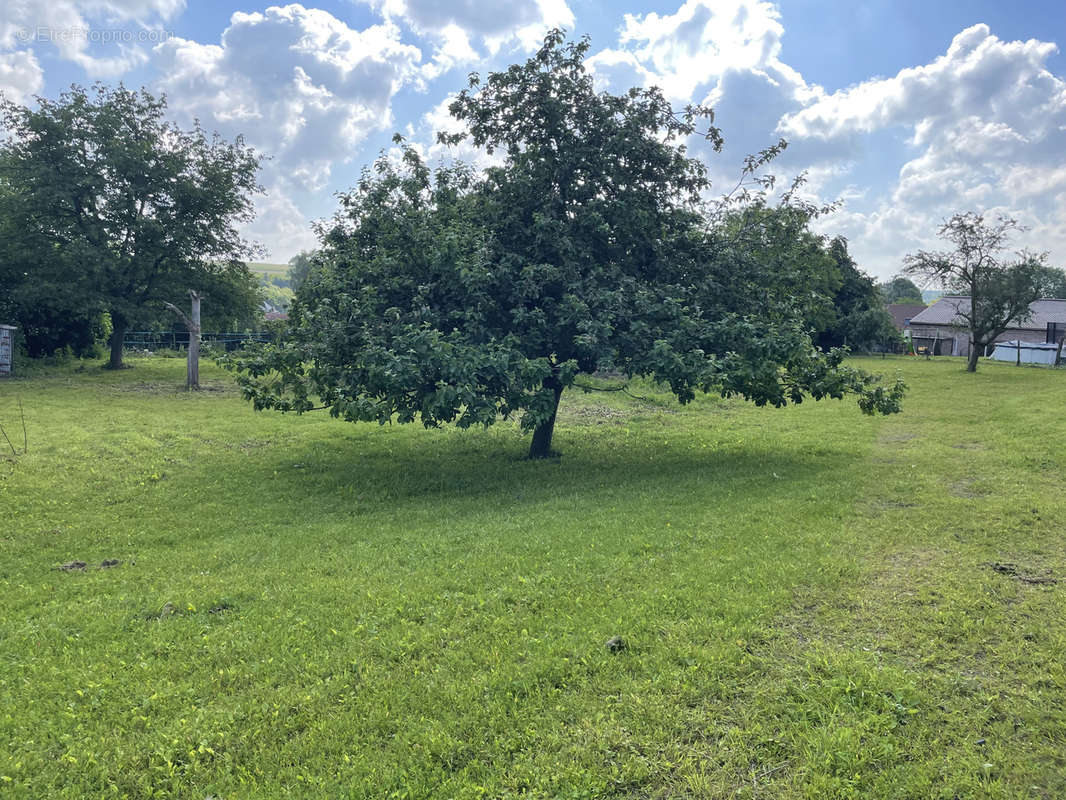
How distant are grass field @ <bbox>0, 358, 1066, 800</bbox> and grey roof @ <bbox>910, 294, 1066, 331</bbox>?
53890mm

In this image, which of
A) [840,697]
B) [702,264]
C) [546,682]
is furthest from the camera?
[702,264]

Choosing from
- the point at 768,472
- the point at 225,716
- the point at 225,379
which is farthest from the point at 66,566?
the point at 225,379

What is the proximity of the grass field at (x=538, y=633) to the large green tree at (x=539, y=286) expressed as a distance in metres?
1.75

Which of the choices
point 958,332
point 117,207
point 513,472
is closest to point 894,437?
point 513,472

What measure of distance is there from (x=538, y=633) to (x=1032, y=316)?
64.0 metres

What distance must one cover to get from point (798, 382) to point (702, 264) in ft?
9.46

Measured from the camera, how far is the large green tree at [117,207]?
2692 centimetres

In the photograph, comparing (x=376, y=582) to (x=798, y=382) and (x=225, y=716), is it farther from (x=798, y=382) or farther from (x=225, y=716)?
(x=798, y=382)

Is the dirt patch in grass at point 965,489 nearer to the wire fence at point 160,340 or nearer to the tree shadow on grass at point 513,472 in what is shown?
the tree shadow on grass at point 513,472

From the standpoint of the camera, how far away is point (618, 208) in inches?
461

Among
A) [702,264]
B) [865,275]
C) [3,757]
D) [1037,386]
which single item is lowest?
[3,757]

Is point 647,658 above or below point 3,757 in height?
above

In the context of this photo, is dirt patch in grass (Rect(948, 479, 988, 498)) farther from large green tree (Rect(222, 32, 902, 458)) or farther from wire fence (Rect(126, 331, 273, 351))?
wire fence (Rect(126, 331, 273, 351))

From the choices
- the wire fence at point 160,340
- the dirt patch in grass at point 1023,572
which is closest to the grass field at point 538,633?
the dirt patch in grass at point 1023,572
